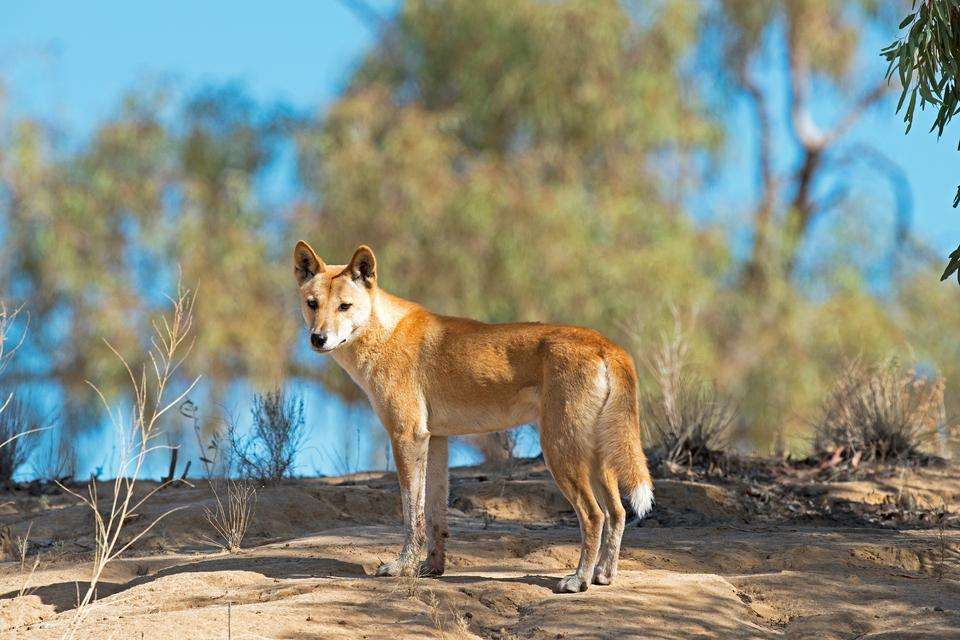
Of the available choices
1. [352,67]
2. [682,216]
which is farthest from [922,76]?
[352,67]

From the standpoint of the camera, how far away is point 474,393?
7039mm

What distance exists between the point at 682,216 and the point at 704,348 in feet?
9.09

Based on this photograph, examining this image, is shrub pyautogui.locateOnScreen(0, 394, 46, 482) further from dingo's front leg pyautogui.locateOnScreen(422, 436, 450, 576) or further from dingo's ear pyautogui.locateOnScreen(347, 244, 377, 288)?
dingo's front leg pyautogui.locateOnScreen(422, 436, 450, 576)

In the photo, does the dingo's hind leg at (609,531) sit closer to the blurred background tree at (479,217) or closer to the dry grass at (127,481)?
the dry grass at (127,481)

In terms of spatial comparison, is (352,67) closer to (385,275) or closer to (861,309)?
(385,275)

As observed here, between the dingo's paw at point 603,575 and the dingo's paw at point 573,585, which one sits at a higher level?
the dingo's paw at point 603,575

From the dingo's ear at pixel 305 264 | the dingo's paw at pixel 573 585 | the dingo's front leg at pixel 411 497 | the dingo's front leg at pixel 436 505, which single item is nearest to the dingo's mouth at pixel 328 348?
the dingo's ear at pixel 305 264

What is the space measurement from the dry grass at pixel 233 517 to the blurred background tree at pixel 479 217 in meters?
11.9

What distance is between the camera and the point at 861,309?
22156mm

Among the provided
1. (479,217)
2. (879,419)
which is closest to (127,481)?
(879,419)

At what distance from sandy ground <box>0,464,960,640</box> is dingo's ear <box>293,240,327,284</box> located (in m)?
1.74

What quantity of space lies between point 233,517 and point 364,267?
208 cm

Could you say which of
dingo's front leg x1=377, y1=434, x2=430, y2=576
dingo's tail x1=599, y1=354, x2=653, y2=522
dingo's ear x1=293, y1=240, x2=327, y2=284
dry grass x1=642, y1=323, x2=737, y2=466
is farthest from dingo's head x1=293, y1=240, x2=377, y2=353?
dry grass x1=642, y1=323, x2=737, y2=466

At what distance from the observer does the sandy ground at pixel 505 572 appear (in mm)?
6086
